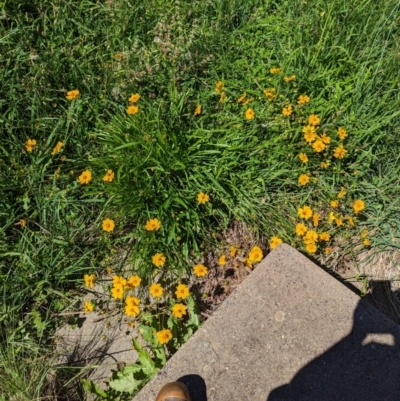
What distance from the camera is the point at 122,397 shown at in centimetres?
236

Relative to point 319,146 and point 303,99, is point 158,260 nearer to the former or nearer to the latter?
point 319,146

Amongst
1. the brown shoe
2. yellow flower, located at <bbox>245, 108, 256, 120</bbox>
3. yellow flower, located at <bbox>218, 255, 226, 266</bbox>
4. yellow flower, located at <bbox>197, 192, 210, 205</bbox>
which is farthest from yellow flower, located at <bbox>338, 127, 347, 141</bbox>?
the brown shoe

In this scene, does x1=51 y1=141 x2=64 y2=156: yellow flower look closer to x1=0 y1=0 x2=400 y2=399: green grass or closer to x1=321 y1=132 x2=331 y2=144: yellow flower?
x1=0 y1=0 x2=400 y2=399: green grass

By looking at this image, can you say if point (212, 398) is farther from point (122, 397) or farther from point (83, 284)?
point (83, 284)

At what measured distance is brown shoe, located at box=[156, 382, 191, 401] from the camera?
2043 mm

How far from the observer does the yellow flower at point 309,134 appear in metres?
2.61

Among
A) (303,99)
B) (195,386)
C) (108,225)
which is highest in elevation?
(303,99)

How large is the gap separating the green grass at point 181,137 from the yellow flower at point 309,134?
6cm

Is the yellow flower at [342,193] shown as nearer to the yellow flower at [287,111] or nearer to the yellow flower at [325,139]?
the yellow flower at [325,139]

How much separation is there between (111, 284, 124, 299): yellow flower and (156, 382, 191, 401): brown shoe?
0.54m

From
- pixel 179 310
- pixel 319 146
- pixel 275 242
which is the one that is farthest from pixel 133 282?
pixel 319 146

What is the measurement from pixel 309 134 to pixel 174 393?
1597 millimetres

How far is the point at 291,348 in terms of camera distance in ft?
7.30

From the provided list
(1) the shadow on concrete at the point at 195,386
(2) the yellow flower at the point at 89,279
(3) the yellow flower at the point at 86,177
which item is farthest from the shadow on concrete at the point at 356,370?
(3) the yellow flower at the point at 86,177
